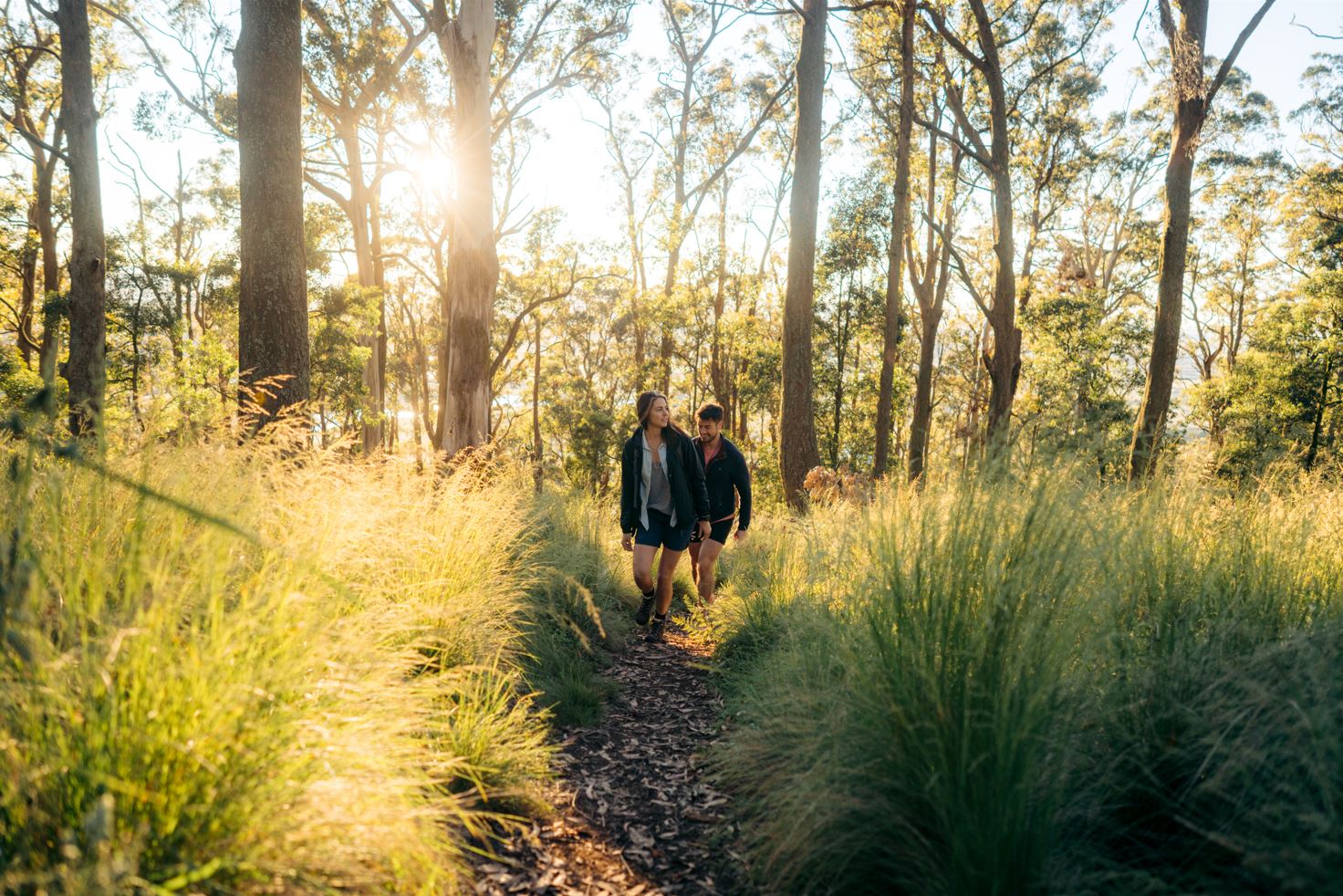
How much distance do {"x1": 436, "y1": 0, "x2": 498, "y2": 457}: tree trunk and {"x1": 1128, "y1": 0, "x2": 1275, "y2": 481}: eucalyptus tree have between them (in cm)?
904

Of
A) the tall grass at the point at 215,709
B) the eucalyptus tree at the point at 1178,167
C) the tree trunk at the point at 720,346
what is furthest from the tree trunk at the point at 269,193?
the tree trunk at the point at 720,346

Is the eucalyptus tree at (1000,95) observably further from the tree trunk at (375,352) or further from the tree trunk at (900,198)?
the tree trunk at (375,352)

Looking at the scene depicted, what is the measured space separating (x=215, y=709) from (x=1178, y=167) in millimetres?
12951

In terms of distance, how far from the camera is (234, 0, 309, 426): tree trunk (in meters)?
5.48

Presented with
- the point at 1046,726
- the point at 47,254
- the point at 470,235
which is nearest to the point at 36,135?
the point at 47,254

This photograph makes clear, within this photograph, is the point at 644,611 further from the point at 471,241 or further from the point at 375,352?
the point at 375,352

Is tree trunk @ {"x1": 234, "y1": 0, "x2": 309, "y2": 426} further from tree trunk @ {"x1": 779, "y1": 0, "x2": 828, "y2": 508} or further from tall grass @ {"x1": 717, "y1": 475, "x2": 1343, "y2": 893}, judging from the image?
tree trunk @ {"x1": 779, "y1": 0, "x2": 828, "y2": 508}

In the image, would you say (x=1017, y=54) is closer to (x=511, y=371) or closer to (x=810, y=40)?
(x=810, y=40)

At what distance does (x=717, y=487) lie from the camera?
6.72m

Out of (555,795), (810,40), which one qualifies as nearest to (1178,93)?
(810,40)

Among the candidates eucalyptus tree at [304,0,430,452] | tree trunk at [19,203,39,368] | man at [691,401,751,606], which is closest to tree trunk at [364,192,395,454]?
eucalyptus tree at [304,0,430,452]

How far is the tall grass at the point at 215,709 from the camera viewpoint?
1.51 m

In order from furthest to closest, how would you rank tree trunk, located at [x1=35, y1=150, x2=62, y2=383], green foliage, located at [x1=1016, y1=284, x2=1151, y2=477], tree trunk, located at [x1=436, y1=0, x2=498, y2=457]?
1. green foliage, located at [x1=1016, y1=284, x2=1151, y2=477]
2. tree trunk, located at [x1=35, y1=150, x2=62, y2=383]
3. tree trunk, located at [x1=436, y1=0, x2=498, y2=457]

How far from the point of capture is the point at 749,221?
2817 centimetres
